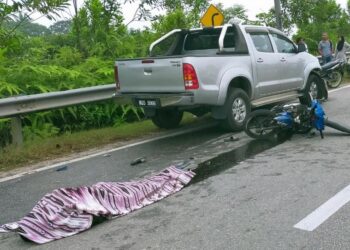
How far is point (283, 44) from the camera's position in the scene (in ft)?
34.2

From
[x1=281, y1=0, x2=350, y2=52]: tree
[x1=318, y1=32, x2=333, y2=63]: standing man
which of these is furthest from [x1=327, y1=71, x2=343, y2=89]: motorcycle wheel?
[x1=281, y1=0, x2=350, y2=52]: tree

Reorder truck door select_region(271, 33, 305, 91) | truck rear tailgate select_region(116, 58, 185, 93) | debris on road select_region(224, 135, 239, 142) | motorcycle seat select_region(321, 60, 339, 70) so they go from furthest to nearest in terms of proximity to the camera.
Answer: motorcycle seat select_region(321, 60, 339, 70) < truck door select_region(271, 33, 305, 91) < debris on road select_region(224, 135, 239, 142) < truck rear tailgate select_region(116, 58, 185, 93)

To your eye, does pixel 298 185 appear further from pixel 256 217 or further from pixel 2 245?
pixel 2 245

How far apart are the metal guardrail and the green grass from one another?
0.39 metres

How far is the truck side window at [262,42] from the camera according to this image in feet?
31.4

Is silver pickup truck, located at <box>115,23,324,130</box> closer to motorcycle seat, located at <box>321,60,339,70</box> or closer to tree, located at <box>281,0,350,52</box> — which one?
motorcycle seat, located at <box>321,60,339,70</box>

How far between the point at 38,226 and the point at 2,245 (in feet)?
1.07

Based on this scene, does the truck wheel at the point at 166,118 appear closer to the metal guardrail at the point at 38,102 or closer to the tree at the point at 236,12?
the metal guardrail at the point at 38,102

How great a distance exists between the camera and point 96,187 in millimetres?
5074

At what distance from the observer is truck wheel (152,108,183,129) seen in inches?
376

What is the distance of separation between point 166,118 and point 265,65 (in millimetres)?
2139

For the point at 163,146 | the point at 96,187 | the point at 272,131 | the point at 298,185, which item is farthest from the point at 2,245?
the point at 272,131

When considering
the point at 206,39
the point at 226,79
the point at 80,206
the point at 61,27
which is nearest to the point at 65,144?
the point at 226,79

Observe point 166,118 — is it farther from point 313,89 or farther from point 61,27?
point 61,27
